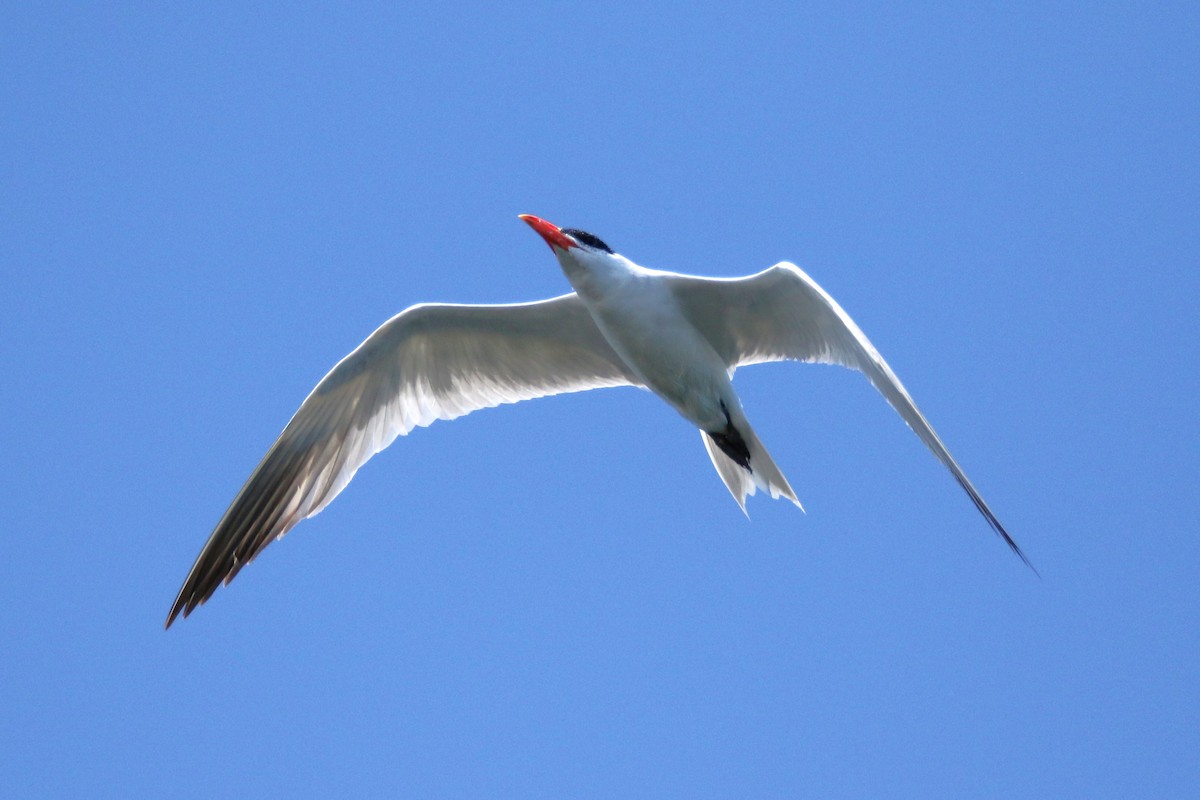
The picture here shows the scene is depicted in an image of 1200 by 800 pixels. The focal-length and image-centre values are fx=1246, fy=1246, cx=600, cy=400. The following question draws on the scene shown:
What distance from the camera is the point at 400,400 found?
371 inches

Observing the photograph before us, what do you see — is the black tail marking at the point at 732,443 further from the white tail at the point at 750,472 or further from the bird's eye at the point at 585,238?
the bird's eye at the point at 585,238

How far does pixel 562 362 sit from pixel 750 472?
1702 mm

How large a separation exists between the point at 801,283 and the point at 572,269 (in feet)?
4.90

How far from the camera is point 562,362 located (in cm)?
941

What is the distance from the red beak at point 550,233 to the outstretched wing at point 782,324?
2.45 feet

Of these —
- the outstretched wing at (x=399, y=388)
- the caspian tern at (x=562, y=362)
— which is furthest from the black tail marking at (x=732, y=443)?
the outstretched wing at (x=399, y=388)

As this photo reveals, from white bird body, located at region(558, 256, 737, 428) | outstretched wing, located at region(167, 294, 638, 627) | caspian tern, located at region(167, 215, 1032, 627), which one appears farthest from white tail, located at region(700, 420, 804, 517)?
outstretched wing, located at region(167, 294, 638, 627)

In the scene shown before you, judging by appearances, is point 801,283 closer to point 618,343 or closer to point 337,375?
point 618,343

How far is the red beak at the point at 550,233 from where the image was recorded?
816 cm

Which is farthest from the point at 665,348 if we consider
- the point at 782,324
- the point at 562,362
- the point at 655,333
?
the point at 562,362

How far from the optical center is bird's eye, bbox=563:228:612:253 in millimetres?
8250

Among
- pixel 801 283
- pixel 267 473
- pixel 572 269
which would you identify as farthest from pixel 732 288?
pixel 267 473

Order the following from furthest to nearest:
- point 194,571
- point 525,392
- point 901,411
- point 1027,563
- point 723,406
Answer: point 525,392 < point 194,571 < point 723,406 < point 901,411 < point 1027,563

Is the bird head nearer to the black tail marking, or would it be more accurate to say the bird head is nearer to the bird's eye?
the bird's eye
